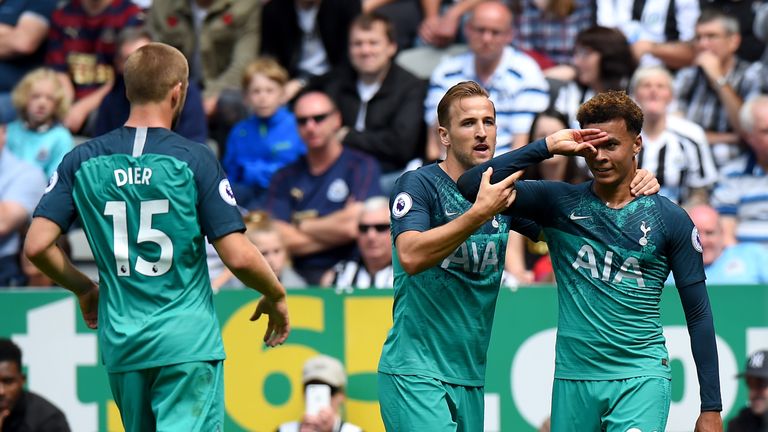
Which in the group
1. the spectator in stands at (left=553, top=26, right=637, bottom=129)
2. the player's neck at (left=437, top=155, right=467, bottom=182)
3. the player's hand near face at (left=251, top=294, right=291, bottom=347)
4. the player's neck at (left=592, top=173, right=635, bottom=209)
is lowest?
the player's hand near face at (left=251, top=294, right=291, bottom=347)

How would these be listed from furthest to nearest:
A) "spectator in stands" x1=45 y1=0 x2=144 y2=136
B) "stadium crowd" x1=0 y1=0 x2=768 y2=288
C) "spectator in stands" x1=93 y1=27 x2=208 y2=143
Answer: "spectator in stands" x1=45 y1=0 x2=144 y2=136 → "spectator in stands" x1=93 y1=27 x2=208 y2=143 → "stadium crowd" x1=0 y1=0 x2=768 y2=288

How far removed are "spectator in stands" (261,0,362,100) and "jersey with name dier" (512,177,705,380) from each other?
612cm

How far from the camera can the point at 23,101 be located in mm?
11320

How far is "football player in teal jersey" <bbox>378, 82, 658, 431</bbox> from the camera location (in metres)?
5.96

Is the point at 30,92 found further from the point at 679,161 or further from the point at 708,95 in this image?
the point at 708,95

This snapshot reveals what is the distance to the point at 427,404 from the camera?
5.93 metres

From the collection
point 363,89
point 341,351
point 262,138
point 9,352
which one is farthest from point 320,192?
point 9,352

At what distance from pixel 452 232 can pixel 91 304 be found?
1886 mm

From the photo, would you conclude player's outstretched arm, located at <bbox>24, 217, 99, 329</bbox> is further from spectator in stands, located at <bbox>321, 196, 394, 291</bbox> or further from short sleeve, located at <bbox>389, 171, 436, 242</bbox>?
spectator in stands, located at <bbox>321, 196, 394, 291</bbox>

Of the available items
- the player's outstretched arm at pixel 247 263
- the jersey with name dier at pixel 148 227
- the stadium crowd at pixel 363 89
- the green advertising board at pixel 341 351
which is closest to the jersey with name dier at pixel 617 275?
the player's outstretched arm at pixel 247 263

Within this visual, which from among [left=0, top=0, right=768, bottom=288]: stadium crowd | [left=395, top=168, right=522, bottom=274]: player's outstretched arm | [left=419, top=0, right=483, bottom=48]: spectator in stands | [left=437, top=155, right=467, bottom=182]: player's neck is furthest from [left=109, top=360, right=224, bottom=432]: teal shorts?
[left=419, top=0, right=483, bottom=48]: spectator in stands

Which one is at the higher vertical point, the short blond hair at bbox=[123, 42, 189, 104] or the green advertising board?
the short blond hair at bbox=[123, 42, 189, 104]

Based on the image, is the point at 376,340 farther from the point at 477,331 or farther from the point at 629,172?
the point at 629,172

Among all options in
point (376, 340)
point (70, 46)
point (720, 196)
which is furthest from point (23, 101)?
point (720, 196)
